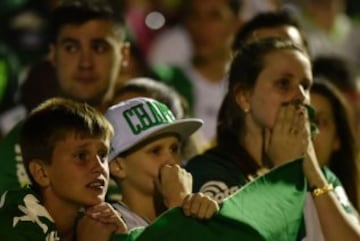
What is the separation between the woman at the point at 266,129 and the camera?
6.24 meters

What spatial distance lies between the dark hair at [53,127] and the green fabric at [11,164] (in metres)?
0.71

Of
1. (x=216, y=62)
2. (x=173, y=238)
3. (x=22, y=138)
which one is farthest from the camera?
(x=216, y=62)

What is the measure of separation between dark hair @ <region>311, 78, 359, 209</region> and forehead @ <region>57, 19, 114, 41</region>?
1039 millimetres

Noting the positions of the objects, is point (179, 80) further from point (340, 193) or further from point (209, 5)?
point (340, 193)

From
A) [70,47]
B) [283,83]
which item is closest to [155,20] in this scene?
[70,47]

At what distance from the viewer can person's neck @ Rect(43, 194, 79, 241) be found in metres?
5.91

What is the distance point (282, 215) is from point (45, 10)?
5.20 m

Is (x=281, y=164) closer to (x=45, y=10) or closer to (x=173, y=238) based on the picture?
(x=173, y=238)

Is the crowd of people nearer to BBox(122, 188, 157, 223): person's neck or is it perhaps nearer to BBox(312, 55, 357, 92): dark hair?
BBox(122, 188, 157, 223): person's neck

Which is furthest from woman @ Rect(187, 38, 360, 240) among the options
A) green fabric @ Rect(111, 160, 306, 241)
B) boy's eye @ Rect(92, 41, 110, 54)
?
boy's eye @ Rect(92, 41, 110, 54)

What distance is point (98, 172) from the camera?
5953mm

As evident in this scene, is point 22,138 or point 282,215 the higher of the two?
point 22,138

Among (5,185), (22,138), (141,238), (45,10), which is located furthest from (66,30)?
(45,10)

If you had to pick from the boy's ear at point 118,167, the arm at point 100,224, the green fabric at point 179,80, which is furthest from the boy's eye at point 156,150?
the green fabric at point 179,80
